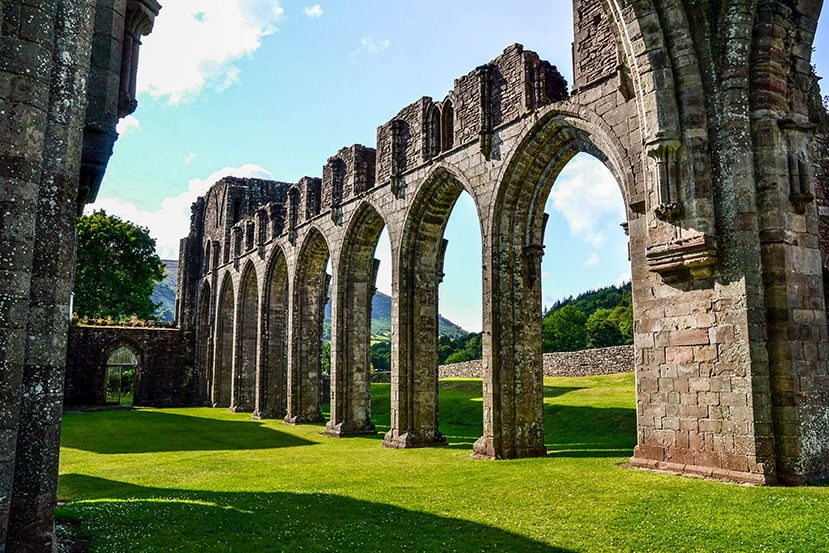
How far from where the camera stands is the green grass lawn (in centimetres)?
552

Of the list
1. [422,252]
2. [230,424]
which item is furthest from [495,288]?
[230,424]

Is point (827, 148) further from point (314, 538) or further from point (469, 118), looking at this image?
point (314, 538)

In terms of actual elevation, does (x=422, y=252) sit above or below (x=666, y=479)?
above

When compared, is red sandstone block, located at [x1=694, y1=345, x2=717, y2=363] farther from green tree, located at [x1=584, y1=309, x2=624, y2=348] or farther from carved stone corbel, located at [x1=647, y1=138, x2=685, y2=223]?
green tree, located at [x1=584, y1=309, x2=624, y2=348]

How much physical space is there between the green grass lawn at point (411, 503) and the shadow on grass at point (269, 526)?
2cm

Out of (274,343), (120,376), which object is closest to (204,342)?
(120,376)

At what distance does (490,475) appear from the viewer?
9148 mm

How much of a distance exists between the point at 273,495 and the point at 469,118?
8386mm

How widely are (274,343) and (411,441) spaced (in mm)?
10534

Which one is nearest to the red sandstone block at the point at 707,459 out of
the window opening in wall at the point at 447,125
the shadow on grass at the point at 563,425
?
the shadow on grass at the point at 563,425

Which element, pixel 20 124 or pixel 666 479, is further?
pixel 666 479

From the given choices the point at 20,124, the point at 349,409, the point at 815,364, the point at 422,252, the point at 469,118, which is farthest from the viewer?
the point at 349,409

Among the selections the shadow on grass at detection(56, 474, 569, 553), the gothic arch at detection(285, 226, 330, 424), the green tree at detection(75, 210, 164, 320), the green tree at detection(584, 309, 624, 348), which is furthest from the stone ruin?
the green tree at detection(584, 309, 624, 348)

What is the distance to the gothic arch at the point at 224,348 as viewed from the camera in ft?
93.5
